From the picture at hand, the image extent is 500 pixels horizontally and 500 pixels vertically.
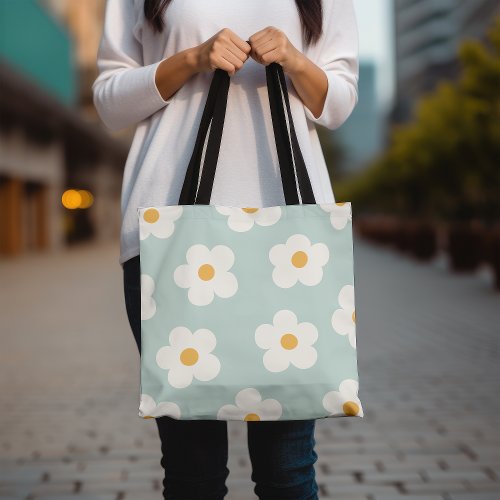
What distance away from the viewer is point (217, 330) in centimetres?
151

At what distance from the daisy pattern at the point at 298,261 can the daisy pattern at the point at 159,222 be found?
0.20 metres

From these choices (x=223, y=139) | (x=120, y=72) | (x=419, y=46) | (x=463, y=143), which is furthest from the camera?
(x=419, y=46)

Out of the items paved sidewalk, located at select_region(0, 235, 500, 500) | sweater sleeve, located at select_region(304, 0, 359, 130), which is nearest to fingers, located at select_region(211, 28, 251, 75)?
sweater sleeve, located at select_region(304, 0, 359, 130)

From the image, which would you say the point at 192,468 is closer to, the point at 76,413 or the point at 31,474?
the point at 31,474

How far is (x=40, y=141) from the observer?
87.4ft

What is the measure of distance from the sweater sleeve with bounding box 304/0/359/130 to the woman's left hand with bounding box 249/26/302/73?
22 centimetres

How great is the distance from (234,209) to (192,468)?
60cm

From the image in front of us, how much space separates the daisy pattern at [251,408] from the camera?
151 centimetres

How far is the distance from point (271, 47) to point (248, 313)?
535 mm

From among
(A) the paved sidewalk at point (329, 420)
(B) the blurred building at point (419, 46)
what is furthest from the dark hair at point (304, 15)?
(B) the blurred building at point (419, 46)

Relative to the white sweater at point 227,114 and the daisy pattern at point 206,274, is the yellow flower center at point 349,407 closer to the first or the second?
the daisy pattern at point 206,274

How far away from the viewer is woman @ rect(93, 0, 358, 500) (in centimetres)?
168

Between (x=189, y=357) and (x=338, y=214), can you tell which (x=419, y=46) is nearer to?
(x=338, y=214)

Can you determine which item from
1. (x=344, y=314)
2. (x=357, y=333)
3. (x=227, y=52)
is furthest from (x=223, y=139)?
(x=357, y=333)
